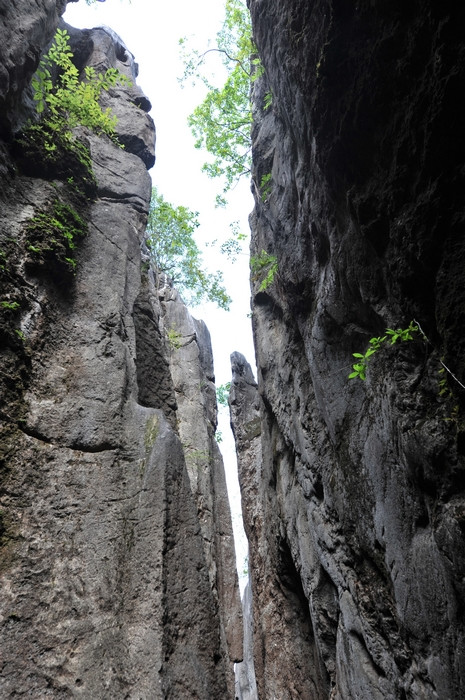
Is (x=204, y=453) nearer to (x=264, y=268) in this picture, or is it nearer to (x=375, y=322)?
(x=264, y=268)

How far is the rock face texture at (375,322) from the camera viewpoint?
11.4 ft

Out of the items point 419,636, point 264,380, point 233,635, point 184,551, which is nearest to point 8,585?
point 184,551

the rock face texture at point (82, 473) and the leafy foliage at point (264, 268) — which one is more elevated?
the leafy foliage at point (264, 268)

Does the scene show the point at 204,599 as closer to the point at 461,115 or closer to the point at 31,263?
the point at 31,263

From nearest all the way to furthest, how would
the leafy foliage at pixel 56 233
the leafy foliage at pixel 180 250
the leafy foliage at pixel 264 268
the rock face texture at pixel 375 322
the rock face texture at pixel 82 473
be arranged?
the rock face texture at pixel 375 322 < the rock face texture at pixel 82 473 < the leafy foliage at pixel 56 233 < the leafy foliage at pixel 264 268 < the leafy foliage at pixel 180 250

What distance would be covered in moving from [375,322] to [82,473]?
12.1 feet

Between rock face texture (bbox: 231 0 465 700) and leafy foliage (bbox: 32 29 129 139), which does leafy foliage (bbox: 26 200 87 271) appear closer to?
leafy foliage (bbox: 32 29 129 139)

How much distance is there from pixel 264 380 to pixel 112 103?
786 centimetres

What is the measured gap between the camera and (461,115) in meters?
3.26

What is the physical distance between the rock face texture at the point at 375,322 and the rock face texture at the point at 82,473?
1.80 meters

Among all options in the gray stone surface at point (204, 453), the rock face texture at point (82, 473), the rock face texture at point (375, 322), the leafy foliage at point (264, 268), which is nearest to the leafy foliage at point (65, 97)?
the rock face texture at point (82, 473)

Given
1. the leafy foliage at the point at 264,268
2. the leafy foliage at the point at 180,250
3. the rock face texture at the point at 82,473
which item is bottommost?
the rock face texture at the point at 82,473

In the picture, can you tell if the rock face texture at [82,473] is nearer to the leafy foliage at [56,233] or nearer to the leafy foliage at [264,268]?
the leafy foliage at [56,233]

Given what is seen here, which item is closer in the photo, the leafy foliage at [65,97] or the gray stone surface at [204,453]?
the leafy foliage at [65,97]
